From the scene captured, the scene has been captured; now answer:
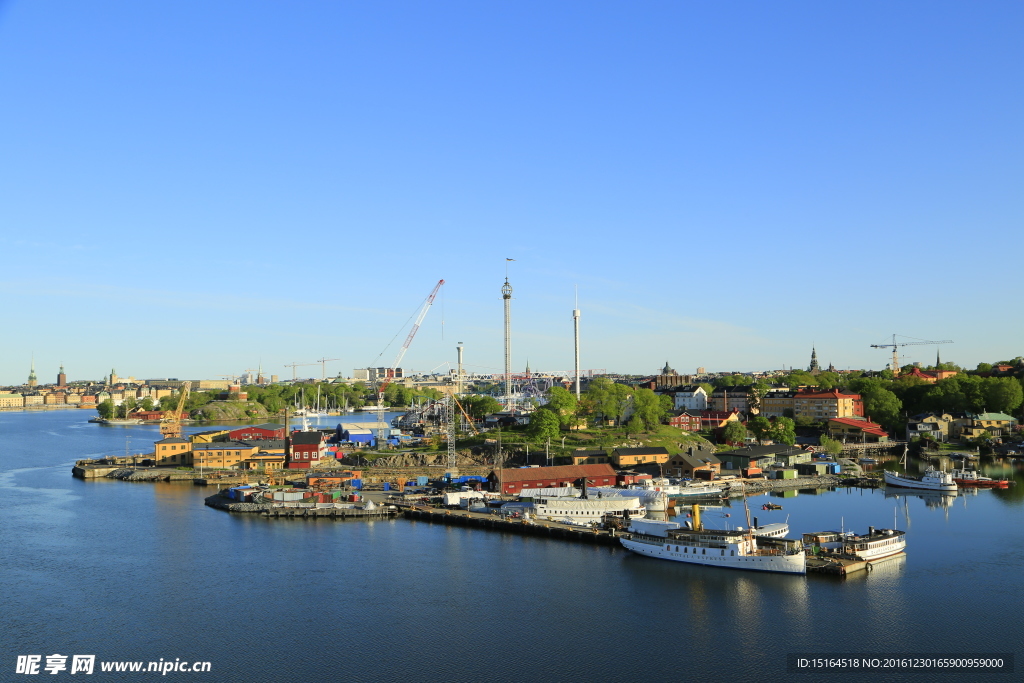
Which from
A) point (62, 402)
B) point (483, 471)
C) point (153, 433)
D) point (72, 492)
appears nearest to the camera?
point (72, 492)

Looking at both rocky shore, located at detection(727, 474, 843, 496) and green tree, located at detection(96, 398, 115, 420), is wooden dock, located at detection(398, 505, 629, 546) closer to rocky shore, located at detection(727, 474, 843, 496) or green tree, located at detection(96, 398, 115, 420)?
rocky shore, located at detection(727, 474, 843, 496)

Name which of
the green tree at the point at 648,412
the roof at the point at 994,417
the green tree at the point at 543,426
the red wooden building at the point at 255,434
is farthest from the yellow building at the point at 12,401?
the roof at the point at 994,417

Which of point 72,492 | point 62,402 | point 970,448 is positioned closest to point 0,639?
point 72,492

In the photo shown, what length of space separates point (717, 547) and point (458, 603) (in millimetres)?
6778

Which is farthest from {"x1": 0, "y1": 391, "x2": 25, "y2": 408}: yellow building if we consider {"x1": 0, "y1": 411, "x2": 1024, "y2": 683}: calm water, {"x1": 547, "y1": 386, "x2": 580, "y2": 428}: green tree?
{"x1": 0, "y1": 411, "x2": 1024, "y2": 683}: calm water

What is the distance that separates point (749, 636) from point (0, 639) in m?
13.8

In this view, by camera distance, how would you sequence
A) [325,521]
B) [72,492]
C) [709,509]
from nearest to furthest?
1. [325,521]
2. [709,509]
3. [72,492]

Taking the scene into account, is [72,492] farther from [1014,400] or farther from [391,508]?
[1014,400]

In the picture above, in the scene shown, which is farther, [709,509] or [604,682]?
[709,509]

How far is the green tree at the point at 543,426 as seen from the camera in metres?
39.9

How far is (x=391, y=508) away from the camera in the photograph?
89.2 ft

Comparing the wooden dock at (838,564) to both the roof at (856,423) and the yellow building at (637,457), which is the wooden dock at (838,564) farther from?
the roof at (856,423)

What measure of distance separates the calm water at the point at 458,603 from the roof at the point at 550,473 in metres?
5.53

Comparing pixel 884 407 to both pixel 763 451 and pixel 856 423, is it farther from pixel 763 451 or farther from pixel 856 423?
pixel 763 451
